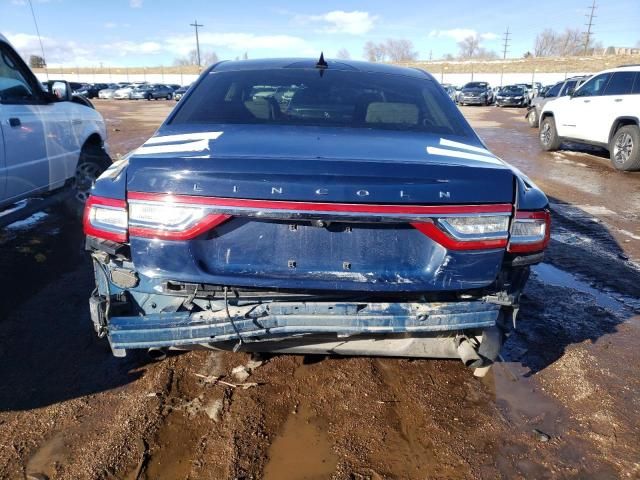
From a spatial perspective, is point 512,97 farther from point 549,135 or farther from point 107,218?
point 107,218

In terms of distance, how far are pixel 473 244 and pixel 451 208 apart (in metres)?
0.19

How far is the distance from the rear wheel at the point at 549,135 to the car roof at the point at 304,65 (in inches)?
394

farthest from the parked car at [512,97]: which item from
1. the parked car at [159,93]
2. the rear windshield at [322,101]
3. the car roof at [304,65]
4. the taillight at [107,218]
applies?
the taillight at [107,218]

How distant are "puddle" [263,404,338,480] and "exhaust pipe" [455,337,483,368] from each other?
2.55 feet

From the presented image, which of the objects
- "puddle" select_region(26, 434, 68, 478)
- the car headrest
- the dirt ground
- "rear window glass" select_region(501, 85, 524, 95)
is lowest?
"rear window glass" select_region(501, 85, 524, 95)

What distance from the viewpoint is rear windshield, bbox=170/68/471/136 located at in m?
2.96

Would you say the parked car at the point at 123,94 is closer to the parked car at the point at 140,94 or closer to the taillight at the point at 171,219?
the parked car at the point at 140,94

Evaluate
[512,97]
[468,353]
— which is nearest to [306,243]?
[468,353]

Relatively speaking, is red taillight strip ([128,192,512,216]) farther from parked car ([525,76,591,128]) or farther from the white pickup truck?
parked car ([525,76,591,128])

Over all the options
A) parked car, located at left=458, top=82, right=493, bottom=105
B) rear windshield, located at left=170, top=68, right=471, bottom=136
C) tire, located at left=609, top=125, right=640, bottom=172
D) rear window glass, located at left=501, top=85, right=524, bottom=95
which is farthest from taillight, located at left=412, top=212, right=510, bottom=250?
parked car, located at left=458, top=82, right=493, bottom=105

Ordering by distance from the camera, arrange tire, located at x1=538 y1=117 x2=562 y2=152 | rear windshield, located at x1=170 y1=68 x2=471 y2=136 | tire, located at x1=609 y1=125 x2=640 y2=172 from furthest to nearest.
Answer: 1. tire, located at x1=538 y1=117 x2=562 y2=152
2. tire, located at x1=609 y1=125 x2=640 y2=172
3. rear windshield, located at x1=170 y1=68 x2=471 y2=136

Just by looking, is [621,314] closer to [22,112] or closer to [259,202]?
[259,202]

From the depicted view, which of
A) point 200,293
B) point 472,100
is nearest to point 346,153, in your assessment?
point 200,293

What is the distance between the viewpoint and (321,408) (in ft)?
8.75
